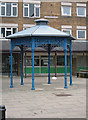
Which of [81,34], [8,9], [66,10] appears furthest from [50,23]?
[8,9]

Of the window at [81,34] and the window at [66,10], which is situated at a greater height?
the window at [66,10]

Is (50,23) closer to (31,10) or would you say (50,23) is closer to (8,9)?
(31,10)

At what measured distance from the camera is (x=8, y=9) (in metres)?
29.3

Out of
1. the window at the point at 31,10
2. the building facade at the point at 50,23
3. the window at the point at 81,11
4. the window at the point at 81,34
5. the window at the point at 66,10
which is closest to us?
the building facade at the point at 50,23

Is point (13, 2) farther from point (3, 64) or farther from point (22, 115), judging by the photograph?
point (22, 115)

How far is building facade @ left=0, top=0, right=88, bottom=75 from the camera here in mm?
29094

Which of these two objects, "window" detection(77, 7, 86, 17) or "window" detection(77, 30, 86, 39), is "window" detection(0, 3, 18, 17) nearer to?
"window" detection(77, 7, 86, 17)

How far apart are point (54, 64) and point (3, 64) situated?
5815 mm

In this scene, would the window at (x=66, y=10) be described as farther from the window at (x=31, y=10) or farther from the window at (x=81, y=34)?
the window at (x=31, y=10)

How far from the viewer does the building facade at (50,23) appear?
95.5 ft

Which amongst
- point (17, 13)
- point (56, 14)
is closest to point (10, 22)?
point (17, 13)

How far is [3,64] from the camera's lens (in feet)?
97.3

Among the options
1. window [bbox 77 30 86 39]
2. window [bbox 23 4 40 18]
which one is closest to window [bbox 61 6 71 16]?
window [bbox 77 30 86 39]

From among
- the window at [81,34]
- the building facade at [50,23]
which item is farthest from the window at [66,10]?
the window at [81,34]
